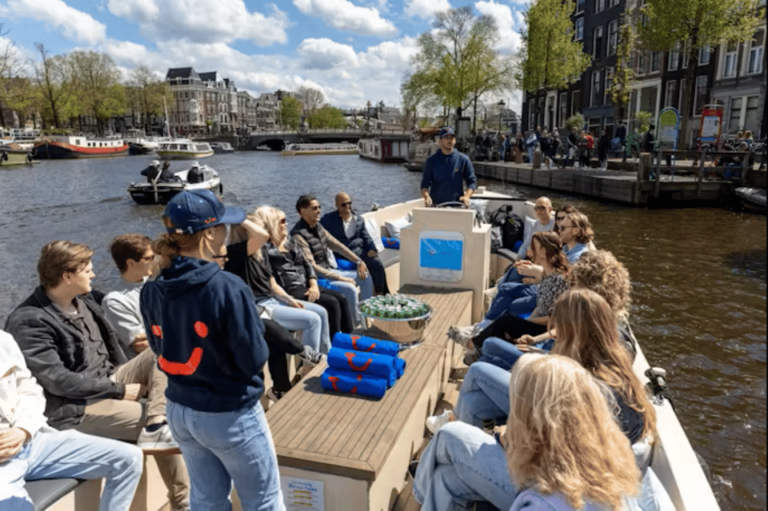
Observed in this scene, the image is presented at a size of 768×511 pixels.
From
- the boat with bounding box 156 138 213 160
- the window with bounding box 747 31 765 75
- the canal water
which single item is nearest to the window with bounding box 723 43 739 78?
the window with bounding box 747 31 765 75

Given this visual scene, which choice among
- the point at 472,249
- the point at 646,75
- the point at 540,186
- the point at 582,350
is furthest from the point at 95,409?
the point at 646,75

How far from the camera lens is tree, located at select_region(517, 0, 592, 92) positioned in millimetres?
28688

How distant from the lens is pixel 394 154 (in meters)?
46.0

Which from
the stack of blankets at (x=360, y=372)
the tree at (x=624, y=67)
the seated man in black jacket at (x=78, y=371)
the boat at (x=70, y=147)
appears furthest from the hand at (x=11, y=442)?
the boat at (x=70, y=147)

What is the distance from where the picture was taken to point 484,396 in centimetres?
279

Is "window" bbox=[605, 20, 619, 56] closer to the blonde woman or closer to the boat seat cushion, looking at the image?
the blonde woman

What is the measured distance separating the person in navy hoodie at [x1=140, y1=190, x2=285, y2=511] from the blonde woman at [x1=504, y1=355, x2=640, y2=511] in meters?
0.92

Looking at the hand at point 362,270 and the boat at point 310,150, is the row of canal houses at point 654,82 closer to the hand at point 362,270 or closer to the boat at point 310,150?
the hand at point 362,270

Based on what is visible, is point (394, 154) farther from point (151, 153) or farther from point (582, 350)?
point (582, 350)

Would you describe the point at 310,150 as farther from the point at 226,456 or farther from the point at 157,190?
the point at 226,456

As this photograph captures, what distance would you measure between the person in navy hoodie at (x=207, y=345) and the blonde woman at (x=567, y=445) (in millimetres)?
920

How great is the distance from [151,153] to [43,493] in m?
57.2

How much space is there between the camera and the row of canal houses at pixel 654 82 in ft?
75.6

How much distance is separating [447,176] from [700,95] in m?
25.2
